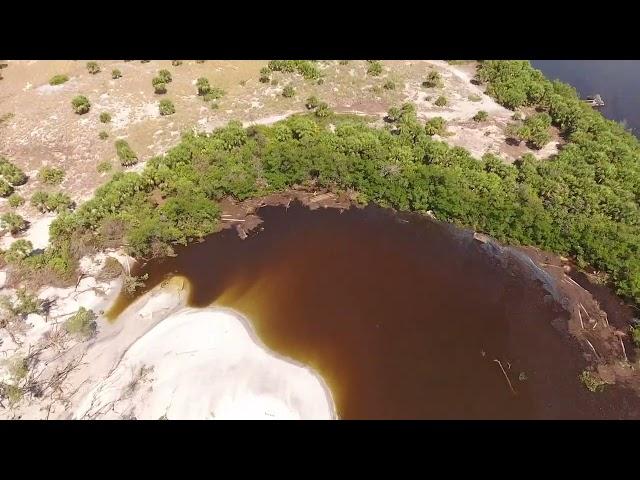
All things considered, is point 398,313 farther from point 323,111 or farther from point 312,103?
point 312,103

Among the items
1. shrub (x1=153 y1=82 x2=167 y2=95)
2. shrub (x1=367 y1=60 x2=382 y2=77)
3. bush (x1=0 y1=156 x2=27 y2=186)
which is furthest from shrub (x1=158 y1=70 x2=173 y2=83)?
shrub (x1=367 y1=60 x2=382 y2=77)

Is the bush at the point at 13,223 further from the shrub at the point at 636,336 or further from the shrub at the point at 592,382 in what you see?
the shrub at the point at 636,336

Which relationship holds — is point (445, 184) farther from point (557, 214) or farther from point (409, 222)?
point (557, 214)

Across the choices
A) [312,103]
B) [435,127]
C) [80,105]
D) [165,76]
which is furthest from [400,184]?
[80,105]

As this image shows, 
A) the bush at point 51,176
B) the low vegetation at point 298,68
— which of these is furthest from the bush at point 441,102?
the bush at point 51,176

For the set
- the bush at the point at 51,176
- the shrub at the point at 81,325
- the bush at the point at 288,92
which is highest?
the bush at the point at 288,92
